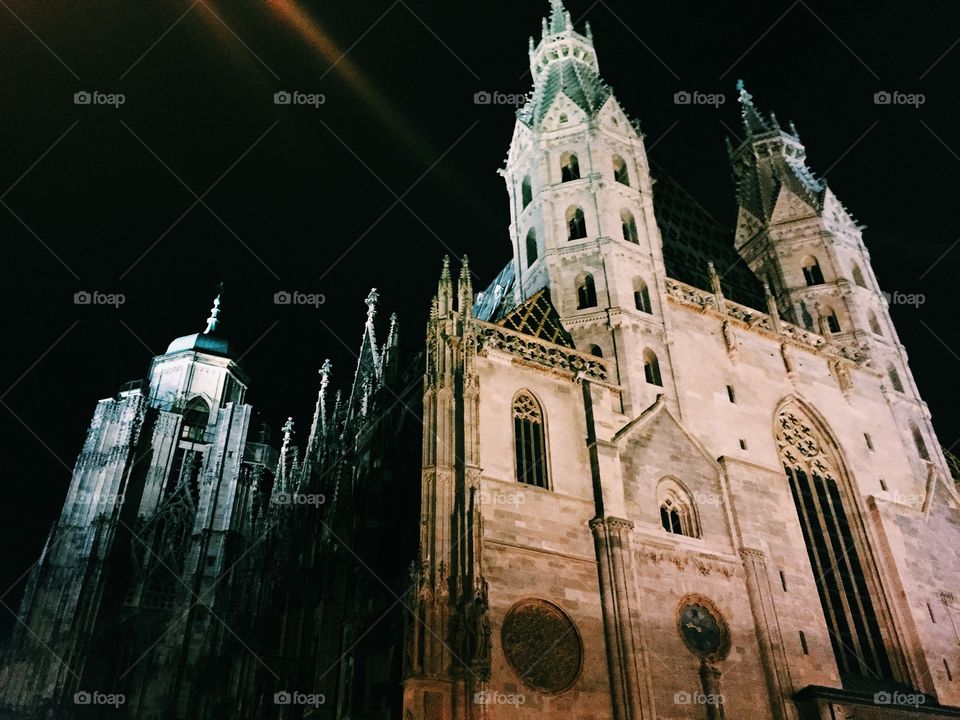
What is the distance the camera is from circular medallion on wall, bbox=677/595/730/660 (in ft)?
62.0

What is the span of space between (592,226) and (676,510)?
994cm

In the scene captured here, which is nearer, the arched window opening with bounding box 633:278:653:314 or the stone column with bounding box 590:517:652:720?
the stone column with bounding box 590:517:652:720

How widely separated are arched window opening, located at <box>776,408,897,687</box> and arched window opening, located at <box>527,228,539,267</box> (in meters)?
9.83

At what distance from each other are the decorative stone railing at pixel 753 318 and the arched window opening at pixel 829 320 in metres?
1.20

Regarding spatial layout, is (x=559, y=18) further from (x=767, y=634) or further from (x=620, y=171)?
(x=767, y=634)

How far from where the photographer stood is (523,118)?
30.5 meters

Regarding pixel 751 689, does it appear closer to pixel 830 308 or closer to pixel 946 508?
pixel 946 508

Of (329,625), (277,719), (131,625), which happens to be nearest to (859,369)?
(329,625)

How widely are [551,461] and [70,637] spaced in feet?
72.7

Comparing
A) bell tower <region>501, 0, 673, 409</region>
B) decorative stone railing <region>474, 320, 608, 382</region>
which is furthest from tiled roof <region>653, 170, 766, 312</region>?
decorative stone railing <region>474, 320, 608, 382</region>

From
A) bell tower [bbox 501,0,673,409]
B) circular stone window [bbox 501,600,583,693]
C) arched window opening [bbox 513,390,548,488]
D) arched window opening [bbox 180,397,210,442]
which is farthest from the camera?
arched window opening [bbox 180,397,210,442]

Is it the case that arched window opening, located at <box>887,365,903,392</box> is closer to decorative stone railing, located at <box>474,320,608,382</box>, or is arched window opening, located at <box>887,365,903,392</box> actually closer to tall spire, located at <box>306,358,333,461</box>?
decorative stone railing, located at <box>474,320,608,382</box>

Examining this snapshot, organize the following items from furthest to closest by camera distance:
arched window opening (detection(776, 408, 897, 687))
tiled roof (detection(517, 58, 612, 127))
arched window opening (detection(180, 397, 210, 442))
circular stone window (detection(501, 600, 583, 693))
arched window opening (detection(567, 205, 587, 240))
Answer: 1. arched window opening (detection(180, 397, 210, 442))
2. tiled roof (detection(517, 58, 612, 127))
3. arched window opening (detection(567, 205, 587, 240))
4. arched window opening (detection(776, 408, 897, 687))
5. circular stone window (detection(501, 600, 583, 693))

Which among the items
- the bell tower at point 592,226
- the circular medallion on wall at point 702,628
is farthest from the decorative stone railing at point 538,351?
the circular medallion on wall at point 702,628
